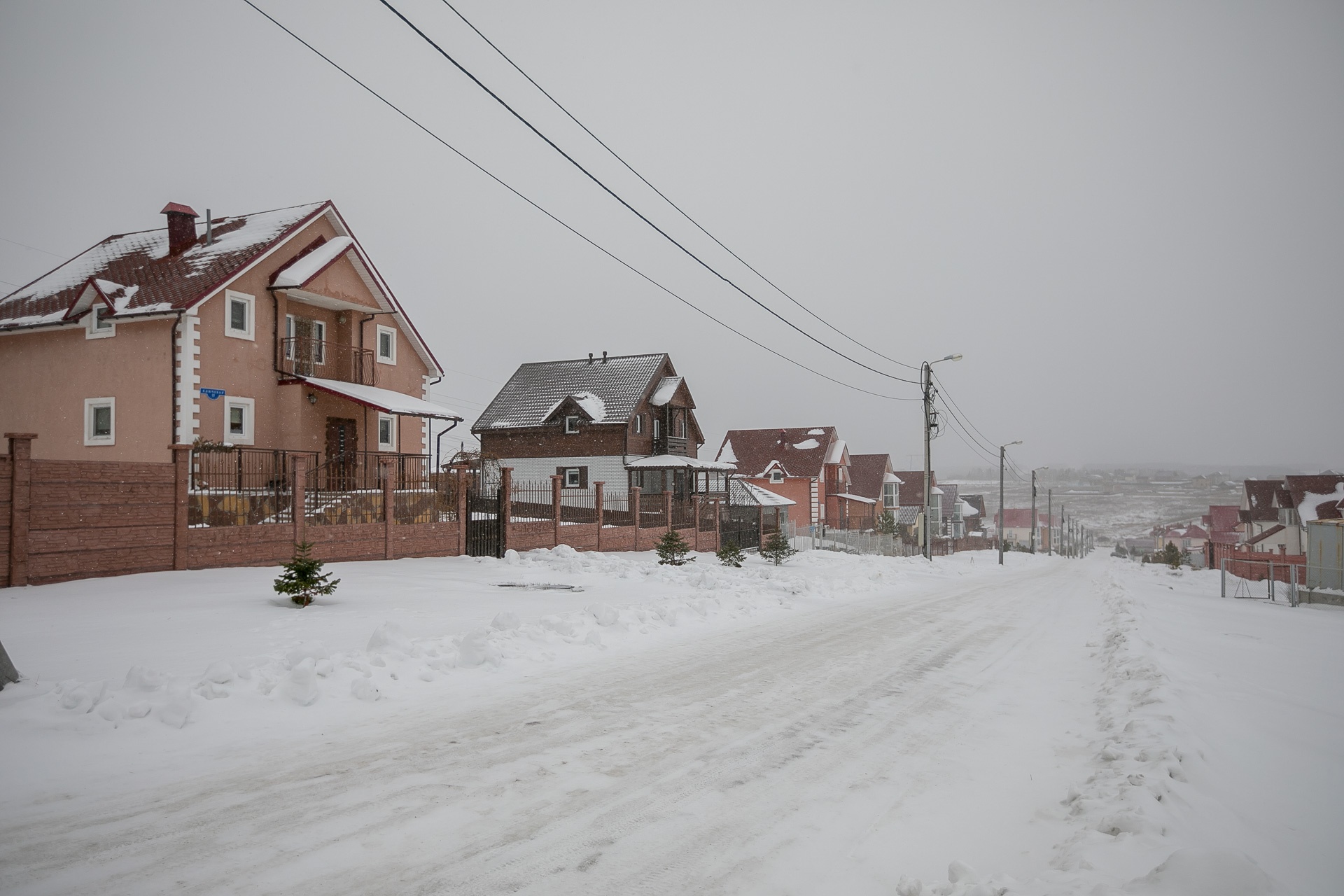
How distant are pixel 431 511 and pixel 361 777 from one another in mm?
14173

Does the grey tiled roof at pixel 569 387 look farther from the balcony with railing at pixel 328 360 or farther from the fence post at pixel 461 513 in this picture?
the fence post at pixel 461 513

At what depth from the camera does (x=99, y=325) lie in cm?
2152

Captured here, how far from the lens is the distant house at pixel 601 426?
4044cm

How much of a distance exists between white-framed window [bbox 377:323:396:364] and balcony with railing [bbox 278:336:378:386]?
0.55 meters

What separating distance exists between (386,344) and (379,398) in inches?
167

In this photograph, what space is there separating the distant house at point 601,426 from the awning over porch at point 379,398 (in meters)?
14.8

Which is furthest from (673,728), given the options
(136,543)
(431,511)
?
(431,511)

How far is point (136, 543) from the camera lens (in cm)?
1235

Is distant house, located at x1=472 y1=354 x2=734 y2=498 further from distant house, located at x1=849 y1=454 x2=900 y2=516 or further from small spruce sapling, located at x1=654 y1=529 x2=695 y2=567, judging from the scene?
distant house, located at x1=849 y1=454 x2=900 y2=516

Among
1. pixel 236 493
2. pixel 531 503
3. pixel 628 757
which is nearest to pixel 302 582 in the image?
pixel 236 493

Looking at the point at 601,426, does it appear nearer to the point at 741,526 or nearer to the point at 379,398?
the point at 741,526

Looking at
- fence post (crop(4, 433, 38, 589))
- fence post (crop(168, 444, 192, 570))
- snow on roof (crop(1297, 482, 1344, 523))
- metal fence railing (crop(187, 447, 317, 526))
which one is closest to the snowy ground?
fence post (crop(4, 433, 38, 589))

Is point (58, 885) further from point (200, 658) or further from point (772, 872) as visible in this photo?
point (200, 658)

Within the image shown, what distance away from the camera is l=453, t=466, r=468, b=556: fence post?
62.7 feet
